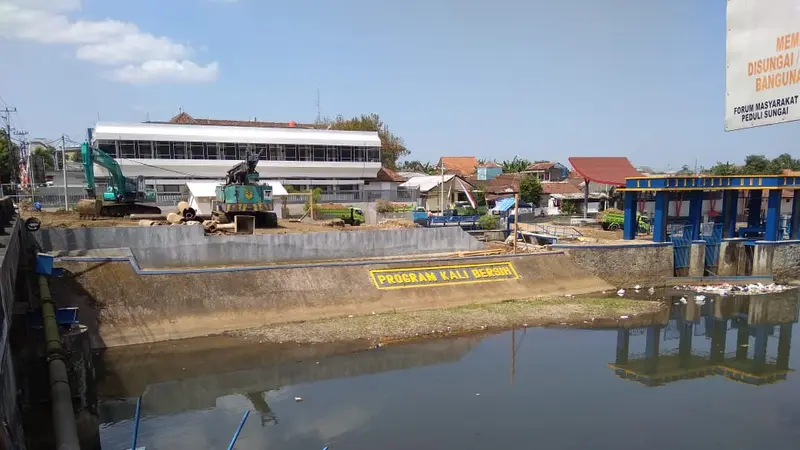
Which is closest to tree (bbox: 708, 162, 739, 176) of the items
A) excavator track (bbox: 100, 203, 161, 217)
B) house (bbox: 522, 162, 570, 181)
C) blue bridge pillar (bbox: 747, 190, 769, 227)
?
house (bbox: 522, 162, 570, 181)

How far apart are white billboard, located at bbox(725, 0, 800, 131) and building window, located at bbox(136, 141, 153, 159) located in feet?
157

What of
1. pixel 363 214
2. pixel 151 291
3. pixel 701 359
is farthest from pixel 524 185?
pixel 151 291

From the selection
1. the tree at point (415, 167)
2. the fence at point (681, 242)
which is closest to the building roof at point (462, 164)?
the tree at point (415, 167)

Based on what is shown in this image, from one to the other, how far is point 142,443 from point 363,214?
2975 cm

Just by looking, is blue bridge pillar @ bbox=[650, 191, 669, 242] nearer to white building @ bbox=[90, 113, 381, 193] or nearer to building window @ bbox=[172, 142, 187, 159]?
white building @ bbox=[90, 113, 381, 193]

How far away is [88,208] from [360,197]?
78.3 feet

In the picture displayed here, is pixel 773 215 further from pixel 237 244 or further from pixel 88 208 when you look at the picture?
pixel 88 208

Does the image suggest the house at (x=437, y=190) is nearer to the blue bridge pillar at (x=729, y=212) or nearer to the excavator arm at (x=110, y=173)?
the blue bridge pillar at (x=729, y=212)

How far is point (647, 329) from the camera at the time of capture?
22.6 metres

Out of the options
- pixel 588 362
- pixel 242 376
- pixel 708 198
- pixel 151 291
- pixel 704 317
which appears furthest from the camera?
pixel 708 198

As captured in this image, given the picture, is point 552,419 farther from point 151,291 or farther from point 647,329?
point 151,291

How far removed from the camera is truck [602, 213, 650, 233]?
1553 inches

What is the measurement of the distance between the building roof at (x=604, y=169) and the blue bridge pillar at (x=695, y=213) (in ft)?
42.2

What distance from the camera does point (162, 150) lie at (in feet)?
149
